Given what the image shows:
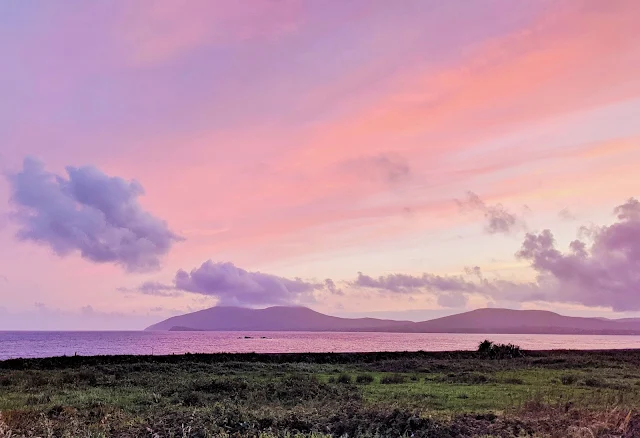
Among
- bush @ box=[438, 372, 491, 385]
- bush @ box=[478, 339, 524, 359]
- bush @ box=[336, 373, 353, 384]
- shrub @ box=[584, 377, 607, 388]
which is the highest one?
bush @ box=[336, 373, 353, 384]

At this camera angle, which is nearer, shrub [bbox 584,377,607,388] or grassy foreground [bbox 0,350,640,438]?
grassy foreground [bbox 0,350,640,438]

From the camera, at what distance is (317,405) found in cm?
1773

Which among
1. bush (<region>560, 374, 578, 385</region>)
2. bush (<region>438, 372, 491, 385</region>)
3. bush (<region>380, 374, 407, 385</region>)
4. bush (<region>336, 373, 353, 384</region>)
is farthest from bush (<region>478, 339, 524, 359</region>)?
bush (<region>336, 373, 353, 384</region>)

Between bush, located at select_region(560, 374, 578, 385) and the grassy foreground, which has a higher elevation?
the grassy foreground

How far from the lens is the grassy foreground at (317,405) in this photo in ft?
41.1

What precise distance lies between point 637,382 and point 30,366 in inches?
1712

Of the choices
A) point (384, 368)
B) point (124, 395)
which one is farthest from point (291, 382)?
point (384, 368)

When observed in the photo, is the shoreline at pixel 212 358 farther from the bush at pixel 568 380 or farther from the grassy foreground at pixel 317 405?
the bush at pixel 568 380

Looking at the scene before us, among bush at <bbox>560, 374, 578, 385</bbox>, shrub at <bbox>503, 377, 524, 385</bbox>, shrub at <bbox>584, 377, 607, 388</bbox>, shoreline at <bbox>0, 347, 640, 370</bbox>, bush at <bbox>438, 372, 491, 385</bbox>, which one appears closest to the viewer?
shrub at <bbox>584, 377, 607, 388</bbox>

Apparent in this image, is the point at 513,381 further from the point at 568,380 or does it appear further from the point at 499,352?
the point at 499,352

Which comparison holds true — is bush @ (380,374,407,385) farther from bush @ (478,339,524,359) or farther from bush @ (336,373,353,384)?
bush @ (478,339,524,359)

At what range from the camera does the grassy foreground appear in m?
12.5

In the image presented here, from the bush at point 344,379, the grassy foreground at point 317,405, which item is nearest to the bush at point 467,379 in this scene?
the grassy foreground at point 317,405

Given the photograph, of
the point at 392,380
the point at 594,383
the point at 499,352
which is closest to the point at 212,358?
the point at 392,380
